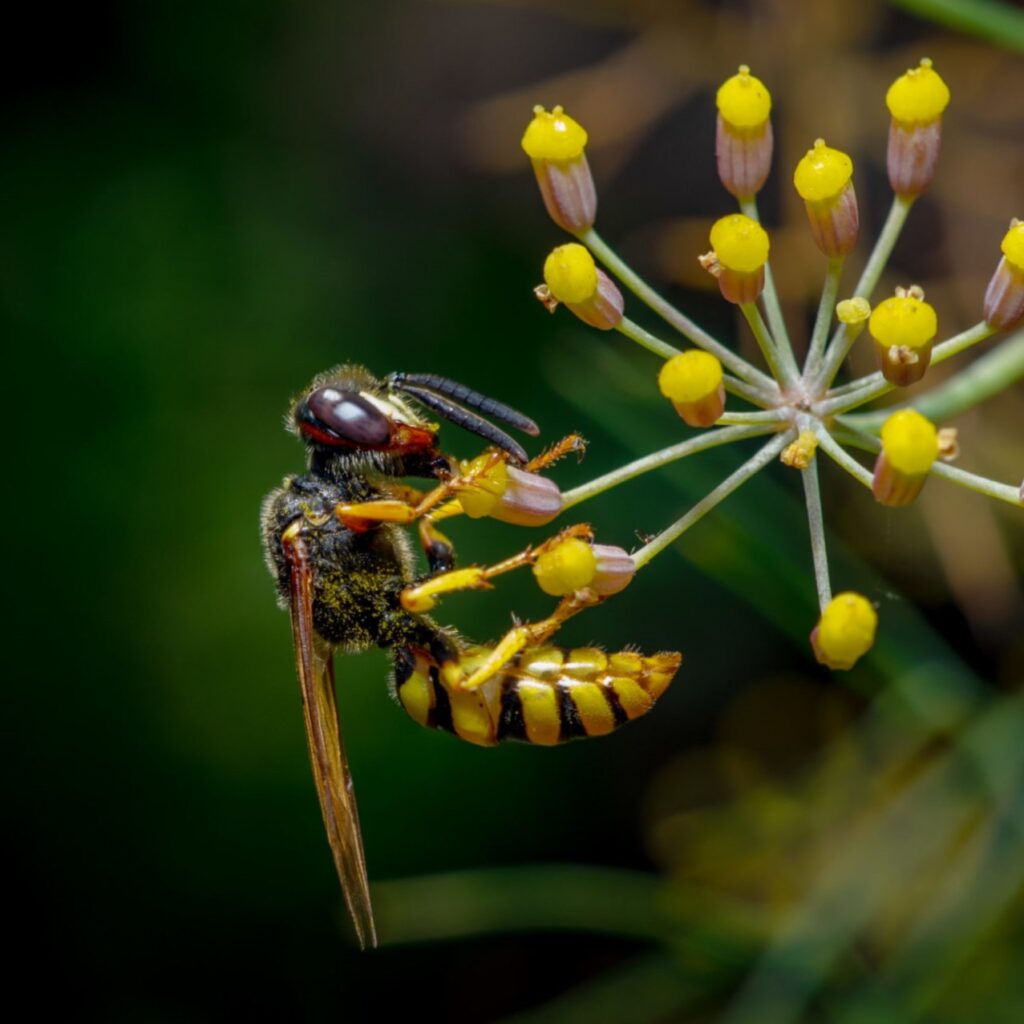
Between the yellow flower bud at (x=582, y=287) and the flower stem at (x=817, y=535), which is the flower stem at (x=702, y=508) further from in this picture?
the yellow flower bud at (x=582, y=287)

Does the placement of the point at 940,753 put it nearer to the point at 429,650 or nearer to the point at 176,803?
the point at 429,650

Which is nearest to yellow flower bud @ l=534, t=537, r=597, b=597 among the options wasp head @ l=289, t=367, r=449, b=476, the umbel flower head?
the umbel flower head

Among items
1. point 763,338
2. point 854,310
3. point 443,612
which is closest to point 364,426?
point 763,338

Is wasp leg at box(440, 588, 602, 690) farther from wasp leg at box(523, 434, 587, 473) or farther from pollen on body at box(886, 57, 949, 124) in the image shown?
pollen on body at box(886, 57, 949, 124)

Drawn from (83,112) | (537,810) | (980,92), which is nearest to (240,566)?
(537,810)

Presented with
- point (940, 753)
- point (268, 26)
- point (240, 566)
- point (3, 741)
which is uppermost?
point (268, 26)

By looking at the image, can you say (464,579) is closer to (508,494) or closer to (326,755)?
(508,494)
